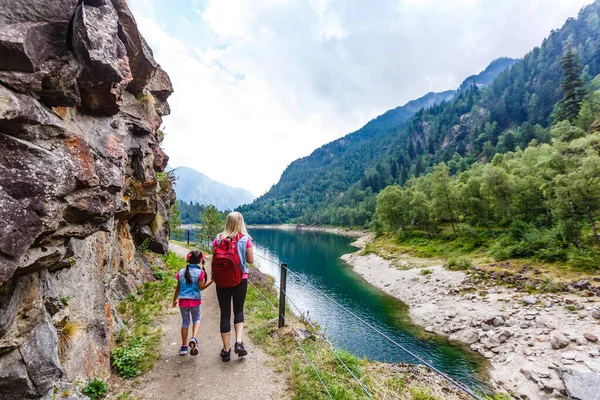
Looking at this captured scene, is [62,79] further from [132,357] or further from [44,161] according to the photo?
[132,357]

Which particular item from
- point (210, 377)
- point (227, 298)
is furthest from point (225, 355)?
point (227, 298)

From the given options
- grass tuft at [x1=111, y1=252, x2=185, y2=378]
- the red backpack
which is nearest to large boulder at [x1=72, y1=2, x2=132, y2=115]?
the red backpack

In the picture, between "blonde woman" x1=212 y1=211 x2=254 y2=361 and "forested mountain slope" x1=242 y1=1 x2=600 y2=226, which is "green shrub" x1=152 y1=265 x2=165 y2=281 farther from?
"forested mountain slope" x1=242 y1=1 x2=600 y2=226

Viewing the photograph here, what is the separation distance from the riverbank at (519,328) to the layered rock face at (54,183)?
16.6 m

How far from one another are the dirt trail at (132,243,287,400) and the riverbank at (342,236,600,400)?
41.7 ft

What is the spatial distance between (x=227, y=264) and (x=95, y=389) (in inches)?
116

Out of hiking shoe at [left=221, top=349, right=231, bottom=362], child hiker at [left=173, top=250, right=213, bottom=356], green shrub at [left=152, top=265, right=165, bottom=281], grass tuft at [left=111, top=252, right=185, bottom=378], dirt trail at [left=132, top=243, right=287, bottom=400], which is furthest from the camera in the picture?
green shrub at [left=152, top=265, right=165, bottom=281]

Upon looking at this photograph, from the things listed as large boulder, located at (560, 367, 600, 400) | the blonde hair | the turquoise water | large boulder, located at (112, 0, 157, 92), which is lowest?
the turquoise water

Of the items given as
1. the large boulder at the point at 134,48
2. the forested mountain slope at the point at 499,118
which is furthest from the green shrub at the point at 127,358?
the forested mountain slope at the point at 499,118

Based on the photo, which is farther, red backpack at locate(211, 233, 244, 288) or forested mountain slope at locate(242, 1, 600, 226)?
forested mountain slope at locate(242, 1, 600, 226)

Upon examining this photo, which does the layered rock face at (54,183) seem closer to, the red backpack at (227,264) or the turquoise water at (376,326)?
the red backpack at (227,264)

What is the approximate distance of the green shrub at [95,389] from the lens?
15.4 ft

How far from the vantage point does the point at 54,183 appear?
361 cm

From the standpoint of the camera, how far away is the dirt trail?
533 cm
